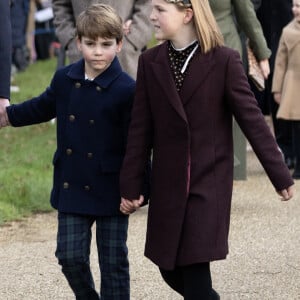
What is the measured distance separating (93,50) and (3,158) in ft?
18.9

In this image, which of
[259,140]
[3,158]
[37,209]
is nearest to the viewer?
[259,140]

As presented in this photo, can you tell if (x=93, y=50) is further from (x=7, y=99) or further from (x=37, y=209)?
(x=37, y=209)

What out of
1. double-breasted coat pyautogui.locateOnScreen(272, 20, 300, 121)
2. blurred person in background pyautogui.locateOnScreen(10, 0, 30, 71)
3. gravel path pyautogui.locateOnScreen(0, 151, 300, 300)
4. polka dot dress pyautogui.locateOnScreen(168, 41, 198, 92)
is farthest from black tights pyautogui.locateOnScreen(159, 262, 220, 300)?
blurred person in background pyautogui.locateOnScreen(10, 0, 30, 71)

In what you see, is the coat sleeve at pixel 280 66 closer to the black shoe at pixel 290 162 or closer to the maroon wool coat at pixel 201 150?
the black shoe at pixel 290 162

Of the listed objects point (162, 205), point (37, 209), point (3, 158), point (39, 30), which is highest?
point (162, 205)

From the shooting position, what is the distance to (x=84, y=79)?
17.6 feet

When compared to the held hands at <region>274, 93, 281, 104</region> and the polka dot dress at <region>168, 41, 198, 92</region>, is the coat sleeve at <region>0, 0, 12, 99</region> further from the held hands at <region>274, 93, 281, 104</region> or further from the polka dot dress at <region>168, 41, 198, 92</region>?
the held hands at <region>274, 93, 281, 104</region>

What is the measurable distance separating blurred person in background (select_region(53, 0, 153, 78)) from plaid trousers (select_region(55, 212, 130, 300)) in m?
2.55

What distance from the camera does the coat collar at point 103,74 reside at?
5328mm

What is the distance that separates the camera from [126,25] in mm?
7766

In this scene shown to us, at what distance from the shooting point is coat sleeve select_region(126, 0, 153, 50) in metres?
7.79

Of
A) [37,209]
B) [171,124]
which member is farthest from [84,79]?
[37,209]

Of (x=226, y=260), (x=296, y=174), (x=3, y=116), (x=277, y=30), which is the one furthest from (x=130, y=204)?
(x=277, y=30)

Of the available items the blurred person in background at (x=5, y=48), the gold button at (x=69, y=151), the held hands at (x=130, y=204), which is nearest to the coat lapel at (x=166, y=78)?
the held hands at (x=130, y=204)
